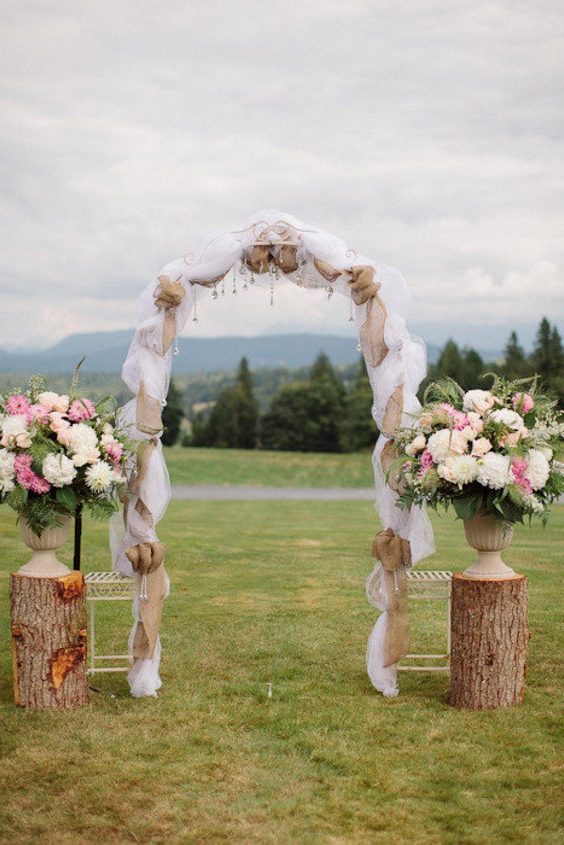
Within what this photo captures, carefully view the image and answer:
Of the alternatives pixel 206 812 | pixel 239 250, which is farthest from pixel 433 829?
pixel 239 250

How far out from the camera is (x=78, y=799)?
4430 millimetres

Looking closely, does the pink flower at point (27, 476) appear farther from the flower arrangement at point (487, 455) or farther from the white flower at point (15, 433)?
the flower arrangement at point (487, 455)

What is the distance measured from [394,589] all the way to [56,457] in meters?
2.52

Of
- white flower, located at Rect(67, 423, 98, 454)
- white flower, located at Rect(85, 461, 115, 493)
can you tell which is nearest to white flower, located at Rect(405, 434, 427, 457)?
white flower, located at Rect(85, 461, 115, 493)

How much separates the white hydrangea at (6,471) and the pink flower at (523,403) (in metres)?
3.31

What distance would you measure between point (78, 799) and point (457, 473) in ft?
9.39

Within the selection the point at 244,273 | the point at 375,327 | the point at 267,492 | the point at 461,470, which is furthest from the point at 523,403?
the point at 267,492

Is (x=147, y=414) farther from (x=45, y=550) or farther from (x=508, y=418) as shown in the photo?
(x=508, y=418)

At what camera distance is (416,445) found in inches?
230

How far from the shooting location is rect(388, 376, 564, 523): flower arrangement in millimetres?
5559

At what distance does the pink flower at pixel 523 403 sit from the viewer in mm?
5793

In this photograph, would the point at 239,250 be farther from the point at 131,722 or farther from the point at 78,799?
the point at 78,799

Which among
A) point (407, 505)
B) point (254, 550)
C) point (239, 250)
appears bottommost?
point (254, 550)

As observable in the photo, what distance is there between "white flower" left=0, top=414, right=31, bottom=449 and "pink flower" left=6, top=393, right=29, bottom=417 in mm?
94
